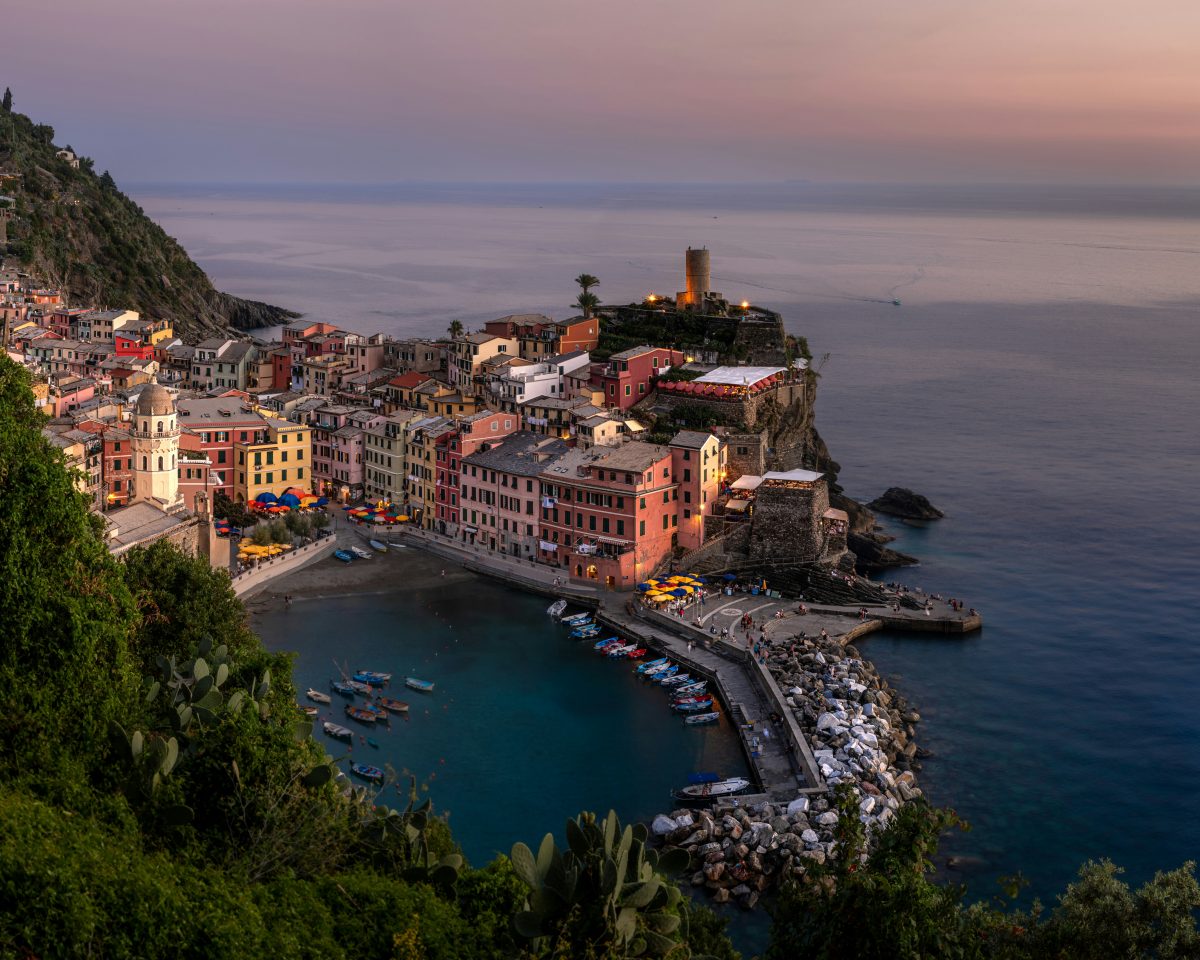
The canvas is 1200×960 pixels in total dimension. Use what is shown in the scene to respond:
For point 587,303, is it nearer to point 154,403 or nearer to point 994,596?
point 994,596

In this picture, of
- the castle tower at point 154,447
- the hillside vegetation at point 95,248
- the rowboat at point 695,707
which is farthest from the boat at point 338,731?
the hillside vegetation at point 95,248

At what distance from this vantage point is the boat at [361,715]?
1083 inches

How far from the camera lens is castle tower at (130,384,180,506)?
3300 centimetres

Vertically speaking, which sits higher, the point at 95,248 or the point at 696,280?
the point at 95,248

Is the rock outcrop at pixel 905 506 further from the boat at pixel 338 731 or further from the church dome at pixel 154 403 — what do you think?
the boat at pixel 338 731

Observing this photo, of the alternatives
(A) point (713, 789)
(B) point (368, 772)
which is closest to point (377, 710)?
(B) point (368, 772)

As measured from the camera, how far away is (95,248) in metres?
76.1

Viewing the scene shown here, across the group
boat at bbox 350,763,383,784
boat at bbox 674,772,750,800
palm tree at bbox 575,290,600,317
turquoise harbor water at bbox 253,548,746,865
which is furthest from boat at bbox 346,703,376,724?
palm tree at bbox 575,290,600,317

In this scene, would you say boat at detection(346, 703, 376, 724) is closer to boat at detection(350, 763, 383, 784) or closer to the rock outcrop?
boat at detection(350, 763, 383, 784)

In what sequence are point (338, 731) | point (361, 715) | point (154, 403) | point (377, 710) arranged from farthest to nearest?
point (154, 403) → point (377, 710) → point (361, 715) → point (338, 731)

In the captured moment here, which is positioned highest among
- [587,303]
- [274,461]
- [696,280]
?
[696,280]

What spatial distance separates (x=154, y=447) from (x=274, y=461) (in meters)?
9.22

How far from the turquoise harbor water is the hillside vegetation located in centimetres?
3827

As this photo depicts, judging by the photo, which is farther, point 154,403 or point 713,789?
point 154,403
